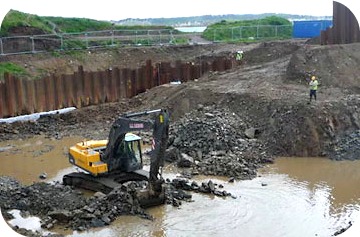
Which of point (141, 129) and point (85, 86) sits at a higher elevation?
point (141, 129)

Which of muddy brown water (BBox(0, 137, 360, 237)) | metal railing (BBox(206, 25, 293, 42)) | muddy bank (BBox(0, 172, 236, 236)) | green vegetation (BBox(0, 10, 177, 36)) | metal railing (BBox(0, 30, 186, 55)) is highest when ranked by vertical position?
green vegetation (BBox(0, 10, 177, 36))

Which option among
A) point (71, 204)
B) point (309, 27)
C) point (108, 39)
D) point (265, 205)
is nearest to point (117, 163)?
point (71, 204)

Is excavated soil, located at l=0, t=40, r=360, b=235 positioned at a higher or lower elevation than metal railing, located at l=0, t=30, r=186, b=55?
lower

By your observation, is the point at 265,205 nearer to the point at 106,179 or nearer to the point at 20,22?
the point at 106,179

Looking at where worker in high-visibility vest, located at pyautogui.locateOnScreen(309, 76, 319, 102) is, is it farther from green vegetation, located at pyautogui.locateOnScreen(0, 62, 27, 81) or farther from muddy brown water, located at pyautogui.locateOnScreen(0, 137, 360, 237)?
green vegetation, located at pyautogui.locateOnScreen(0, 62, 27, 81)

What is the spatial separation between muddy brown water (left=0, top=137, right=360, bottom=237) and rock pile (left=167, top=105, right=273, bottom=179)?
1.66ft

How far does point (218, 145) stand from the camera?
55.9 feet

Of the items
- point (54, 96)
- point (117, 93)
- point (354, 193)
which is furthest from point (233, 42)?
point (354, 193)

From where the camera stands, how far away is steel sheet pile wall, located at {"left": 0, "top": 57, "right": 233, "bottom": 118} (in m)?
21.6

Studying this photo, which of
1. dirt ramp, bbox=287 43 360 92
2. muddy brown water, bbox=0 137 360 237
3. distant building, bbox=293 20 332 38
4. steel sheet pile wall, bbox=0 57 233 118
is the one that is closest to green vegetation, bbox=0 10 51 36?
steel sheet pile wall, bbox=0 57 233 118

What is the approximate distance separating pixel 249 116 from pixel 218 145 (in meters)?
2.90

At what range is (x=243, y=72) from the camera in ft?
82.9

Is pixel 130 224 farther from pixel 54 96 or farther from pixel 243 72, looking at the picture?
→ pixel 243 72

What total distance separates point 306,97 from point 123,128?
908 cm
